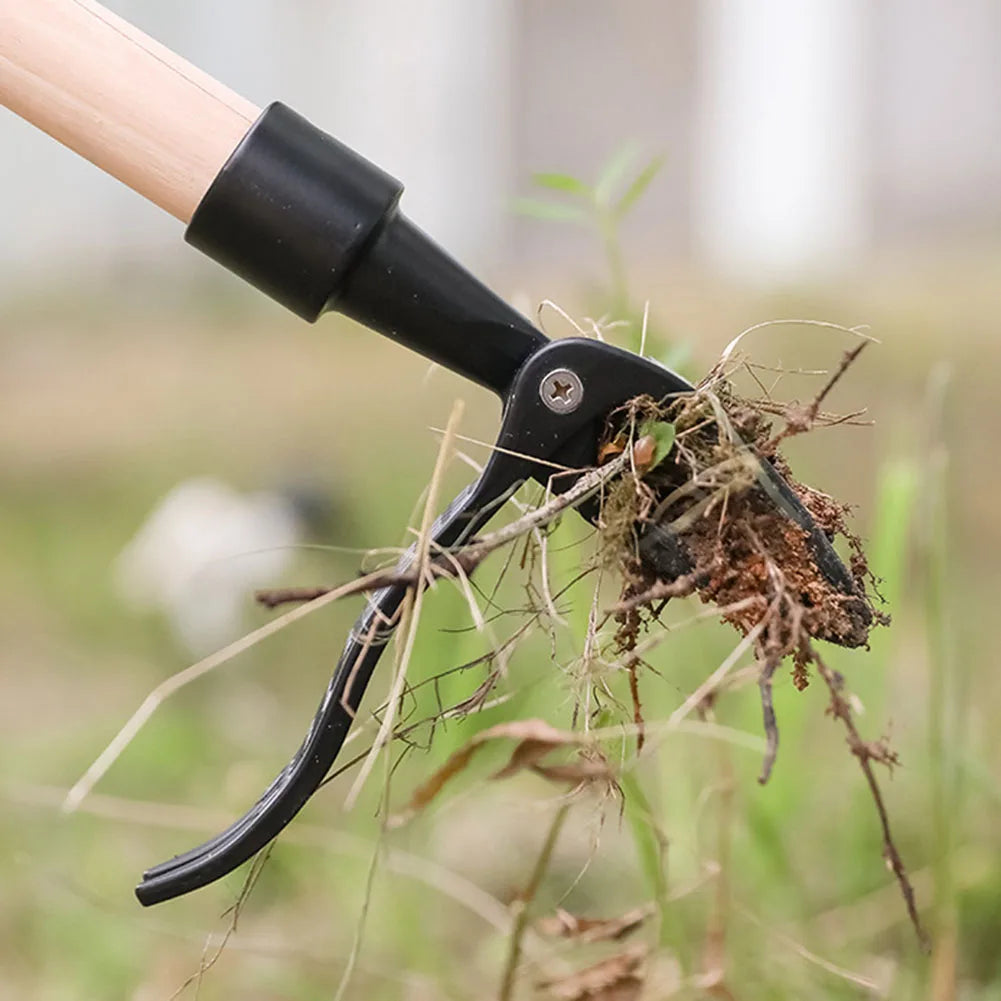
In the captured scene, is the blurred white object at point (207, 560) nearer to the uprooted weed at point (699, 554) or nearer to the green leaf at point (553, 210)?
the green leaf at point (553, 210)

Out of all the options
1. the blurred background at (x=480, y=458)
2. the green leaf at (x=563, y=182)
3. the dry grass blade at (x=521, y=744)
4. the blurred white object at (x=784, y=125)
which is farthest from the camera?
the blurred white object at (x=784, y=125)

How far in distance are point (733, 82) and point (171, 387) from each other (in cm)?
97

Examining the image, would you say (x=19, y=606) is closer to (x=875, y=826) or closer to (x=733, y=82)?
(x=875, y=826)

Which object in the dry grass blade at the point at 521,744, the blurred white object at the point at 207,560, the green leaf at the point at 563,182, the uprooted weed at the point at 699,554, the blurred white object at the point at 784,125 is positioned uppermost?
the blurred white object at the point at 784,125

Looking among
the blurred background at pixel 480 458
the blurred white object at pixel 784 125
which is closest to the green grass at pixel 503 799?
the blurred background at pixel 480 458

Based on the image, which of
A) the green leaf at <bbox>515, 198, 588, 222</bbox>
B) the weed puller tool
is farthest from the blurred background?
the weed puller tool

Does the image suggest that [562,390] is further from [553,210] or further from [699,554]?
[553,210]

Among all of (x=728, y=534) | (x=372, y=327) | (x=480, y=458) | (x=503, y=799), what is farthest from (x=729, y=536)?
(x=480, y=458)

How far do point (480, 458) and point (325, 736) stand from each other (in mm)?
1035

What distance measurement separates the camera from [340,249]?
310 mm

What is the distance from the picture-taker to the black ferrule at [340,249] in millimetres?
309

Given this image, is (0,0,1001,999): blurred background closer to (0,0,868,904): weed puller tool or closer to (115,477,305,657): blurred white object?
(115,477,305,657): blurred white object

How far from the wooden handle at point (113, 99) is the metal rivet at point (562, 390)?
11cm

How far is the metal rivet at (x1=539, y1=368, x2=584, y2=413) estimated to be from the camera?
33cm
